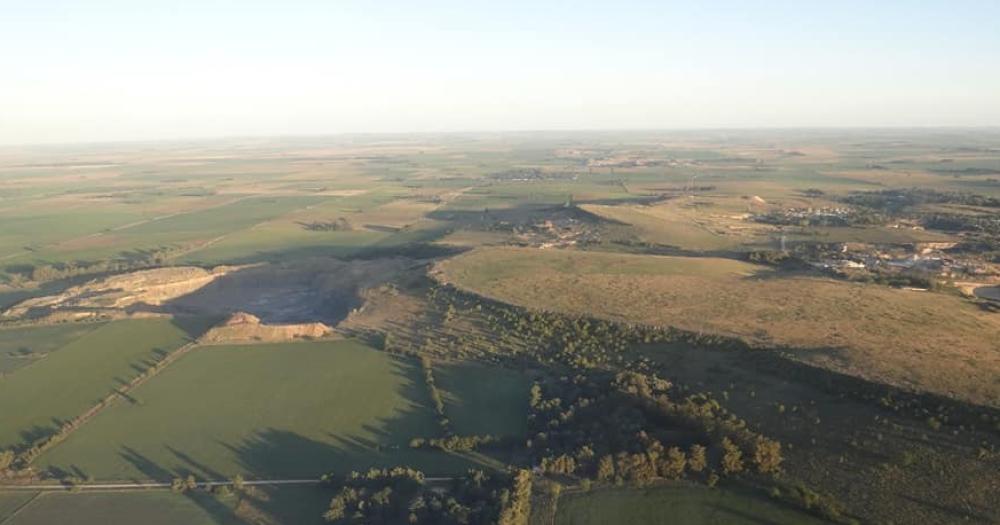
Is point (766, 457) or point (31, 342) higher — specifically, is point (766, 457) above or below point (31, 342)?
above

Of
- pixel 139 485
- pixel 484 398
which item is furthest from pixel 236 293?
pixel 139 485

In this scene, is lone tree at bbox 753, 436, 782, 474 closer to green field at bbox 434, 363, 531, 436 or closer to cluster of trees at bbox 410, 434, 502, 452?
green field at bbox 434, 363, 531, 436

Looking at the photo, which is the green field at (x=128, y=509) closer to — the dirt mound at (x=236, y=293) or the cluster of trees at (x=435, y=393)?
the cluster of trees at (x=435, y=393)

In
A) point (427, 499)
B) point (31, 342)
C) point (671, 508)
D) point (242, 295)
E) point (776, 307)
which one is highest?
point (776, 307)

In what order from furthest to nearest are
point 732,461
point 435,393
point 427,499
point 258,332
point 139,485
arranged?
point 258,332
point 435,393
point 139,485
point 732,461
point 427,499

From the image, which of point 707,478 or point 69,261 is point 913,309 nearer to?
point 707,478

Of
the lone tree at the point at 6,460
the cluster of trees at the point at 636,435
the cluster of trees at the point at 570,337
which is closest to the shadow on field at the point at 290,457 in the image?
the lone tree at the point at 6,460

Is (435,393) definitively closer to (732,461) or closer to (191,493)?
(191,493)
